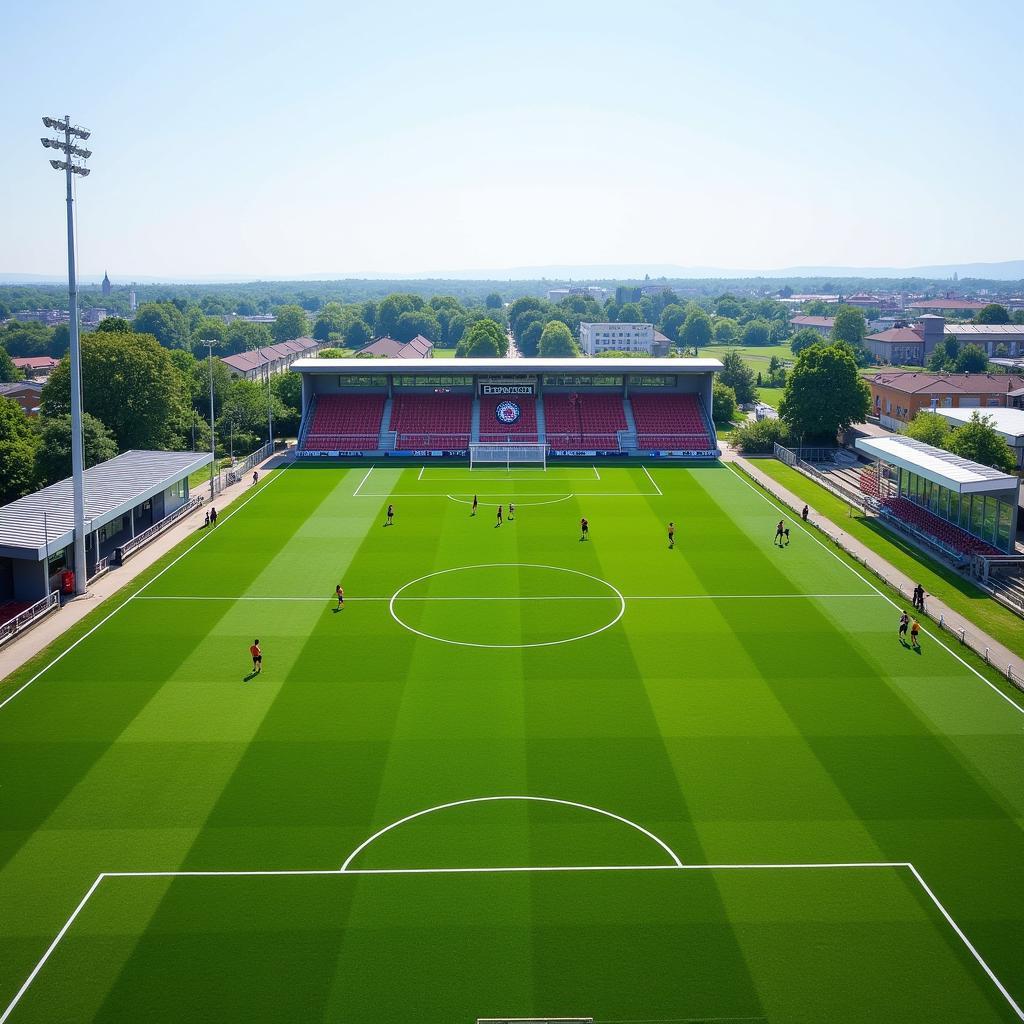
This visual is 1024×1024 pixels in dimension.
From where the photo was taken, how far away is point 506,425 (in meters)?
77.1

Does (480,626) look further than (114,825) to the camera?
Yes

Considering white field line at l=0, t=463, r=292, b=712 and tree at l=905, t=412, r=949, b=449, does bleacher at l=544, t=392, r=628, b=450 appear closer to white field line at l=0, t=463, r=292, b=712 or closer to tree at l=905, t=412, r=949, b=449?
tree at l=905, t=412, r=949, b=449

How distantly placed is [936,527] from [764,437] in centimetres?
3000

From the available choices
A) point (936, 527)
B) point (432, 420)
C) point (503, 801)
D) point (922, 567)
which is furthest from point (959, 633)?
point (432, 420)

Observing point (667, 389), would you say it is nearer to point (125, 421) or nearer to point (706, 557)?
point (706, 557)

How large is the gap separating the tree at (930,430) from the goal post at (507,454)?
26.3m

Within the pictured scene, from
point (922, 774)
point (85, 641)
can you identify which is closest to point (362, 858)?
point (922, 774)

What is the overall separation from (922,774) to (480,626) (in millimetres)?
16627

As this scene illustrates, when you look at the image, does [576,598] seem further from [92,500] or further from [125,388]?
[125,388]

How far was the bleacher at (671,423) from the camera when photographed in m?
75.6

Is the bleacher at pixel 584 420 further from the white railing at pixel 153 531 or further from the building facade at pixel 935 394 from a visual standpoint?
the white railing at pixel 153 531

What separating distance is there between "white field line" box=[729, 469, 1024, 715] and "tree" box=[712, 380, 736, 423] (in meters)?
25.4

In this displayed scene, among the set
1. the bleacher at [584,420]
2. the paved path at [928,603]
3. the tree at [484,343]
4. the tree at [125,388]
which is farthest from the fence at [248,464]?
the tree at [484,343]

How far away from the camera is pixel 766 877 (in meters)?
20.4
